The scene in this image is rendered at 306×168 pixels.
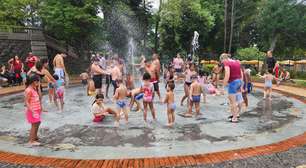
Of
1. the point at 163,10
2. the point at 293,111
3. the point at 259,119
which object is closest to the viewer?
the point at 259,119

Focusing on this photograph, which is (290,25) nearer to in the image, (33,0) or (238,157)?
(33,0)

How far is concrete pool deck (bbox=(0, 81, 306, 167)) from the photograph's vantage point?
5840 mm

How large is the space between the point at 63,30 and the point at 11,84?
8.69m

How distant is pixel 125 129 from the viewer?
8.07 metres

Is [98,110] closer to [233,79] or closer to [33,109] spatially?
[33,109]

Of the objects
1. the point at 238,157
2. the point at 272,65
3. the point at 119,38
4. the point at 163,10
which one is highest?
the point at 163,10

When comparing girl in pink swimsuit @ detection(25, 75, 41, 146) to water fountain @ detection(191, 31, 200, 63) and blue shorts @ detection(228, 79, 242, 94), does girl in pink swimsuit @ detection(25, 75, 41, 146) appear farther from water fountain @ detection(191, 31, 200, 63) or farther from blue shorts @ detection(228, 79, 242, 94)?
water fountain @ detection(191, 31, 200, 63)

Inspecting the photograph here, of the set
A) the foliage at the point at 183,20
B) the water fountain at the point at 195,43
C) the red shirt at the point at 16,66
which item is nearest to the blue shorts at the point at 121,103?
the red shirt at the point at 16,66

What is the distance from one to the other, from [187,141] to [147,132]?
3.85 ft

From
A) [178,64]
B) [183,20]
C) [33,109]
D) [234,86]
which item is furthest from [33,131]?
[183,20]

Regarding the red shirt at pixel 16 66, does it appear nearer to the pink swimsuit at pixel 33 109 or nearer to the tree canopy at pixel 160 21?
the tree canopy at pixel 160 21

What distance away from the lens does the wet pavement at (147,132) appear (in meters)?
6.34

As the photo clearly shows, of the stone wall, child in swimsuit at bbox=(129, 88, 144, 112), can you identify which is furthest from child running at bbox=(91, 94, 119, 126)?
the stone wall

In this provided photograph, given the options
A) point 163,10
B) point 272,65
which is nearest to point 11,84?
point 272,65
